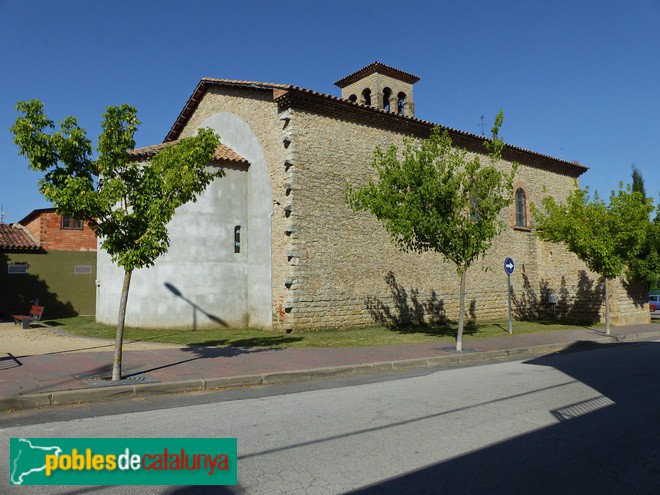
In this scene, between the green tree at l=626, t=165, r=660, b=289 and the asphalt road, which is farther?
the green tree at l=626, t=165, r=660, b=289

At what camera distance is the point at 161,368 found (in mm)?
9086

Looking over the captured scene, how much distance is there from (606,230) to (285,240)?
34.9 ft

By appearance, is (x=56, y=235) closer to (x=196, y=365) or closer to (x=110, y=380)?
(x=196, y=365)

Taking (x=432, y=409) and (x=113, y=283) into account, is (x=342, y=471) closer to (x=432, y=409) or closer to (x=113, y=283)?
(x=432, y=409)

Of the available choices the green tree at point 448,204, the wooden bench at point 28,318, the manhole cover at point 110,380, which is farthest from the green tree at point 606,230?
the wooden bench at point 28,318

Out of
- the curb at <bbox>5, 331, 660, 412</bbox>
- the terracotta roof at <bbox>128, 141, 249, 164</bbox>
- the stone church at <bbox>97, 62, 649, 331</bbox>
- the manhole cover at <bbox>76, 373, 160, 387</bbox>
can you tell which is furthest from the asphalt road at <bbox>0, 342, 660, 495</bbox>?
the terracotta roof at <bbox>128, 141, 249, 164</bbox>

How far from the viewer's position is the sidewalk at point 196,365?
23.6ft

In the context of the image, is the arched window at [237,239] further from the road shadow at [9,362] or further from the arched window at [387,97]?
the arched window at [387,97]

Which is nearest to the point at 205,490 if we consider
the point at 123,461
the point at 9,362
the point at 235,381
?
the point at 123,461

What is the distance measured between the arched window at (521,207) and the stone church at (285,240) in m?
5.94

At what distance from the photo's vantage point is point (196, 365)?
9469mm

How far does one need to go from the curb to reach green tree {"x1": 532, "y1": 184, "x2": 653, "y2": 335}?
5.63m

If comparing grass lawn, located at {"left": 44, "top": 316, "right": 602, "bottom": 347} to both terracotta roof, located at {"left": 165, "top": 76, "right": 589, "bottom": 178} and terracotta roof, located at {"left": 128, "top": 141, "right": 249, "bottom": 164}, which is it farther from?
terracotta roof, located at {"left": 165, "top": 76, "right": 589, "bottom": 178}

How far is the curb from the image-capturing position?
22.0 feet
